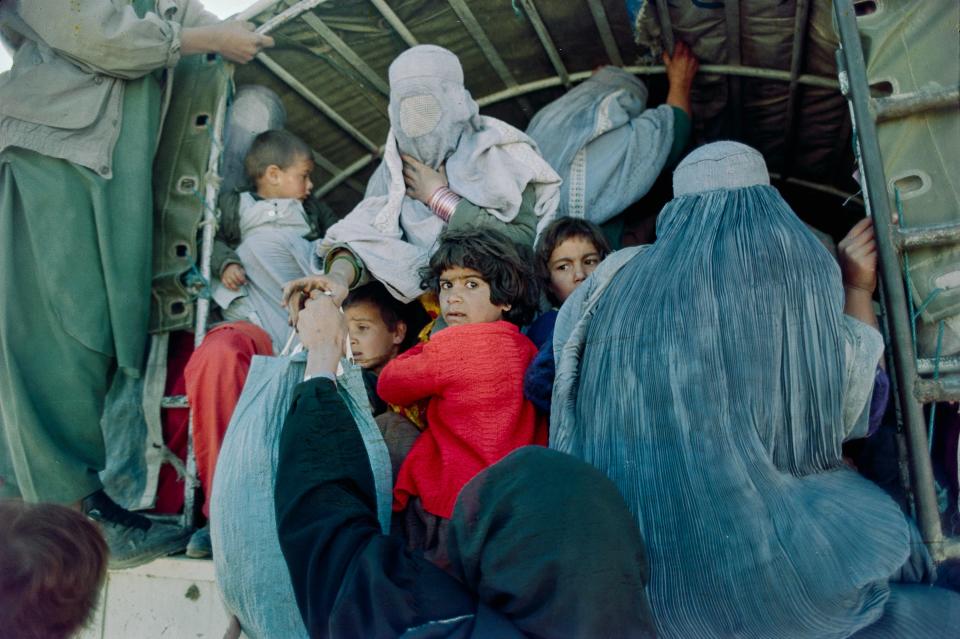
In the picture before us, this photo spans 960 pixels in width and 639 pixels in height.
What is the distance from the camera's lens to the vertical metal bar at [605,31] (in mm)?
4055

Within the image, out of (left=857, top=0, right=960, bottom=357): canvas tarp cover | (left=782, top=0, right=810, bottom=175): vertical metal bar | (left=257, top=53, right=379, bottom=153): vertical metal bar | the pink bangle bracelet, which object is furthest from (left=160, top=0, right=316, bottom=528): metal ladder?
(left=857, top=0, right=960, bottom=357): canvas tarp cover

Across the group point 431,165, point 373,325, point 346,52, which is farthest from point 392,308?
point 346,52

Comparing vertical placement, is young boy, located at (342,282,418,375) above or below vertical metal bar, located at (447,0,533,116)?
below

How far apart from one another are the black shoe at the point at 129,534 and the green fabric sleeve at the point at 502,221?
1391 millimetres

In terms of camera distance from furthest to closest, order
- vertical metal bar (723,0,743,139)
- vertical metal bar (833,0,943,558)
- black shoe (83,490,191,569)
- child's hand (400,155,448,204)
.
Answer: vertical metal bar (723,0,743,139), child's hand (400,155,448,204), black shoe (83,490,191,569), vertical metal bar (833,0,943,558)

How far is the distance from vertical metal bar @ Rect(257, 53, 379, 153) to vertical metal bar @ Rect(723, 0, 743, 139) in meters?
1.66

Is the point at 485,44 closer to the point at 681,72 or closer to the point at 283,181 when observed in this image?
the point at 681,72

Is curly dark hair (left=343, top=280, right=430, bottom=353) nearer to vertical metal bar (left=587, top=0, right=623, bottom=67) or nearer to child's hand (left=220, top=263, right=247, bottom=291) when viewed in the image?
child's hand (left=220, top=263, right=247, bottom=291)

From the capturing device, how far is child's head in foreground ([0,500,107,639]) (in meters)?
1.67

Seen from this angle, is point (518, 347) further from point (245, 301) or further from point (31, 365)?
point (31, 365)

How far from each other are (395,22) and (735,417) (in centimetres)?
274

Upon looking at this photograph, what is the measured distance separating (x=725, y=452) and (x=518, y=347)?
33.8 inches

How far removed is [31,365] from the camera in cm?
315

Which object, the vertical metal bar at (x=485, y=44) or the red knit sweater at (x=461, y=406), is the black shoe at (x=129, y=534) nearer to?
the red knit sweater at (x=461, y=406)
